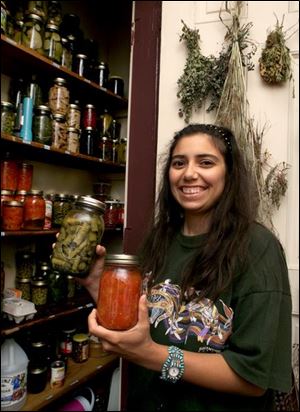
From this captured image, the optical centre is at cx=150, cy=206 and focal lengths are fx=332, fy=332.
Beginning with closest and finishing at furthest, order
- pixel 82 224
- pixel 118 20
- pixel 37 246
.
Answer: pixel 82 224, pixel 118 20, pixel 37 246

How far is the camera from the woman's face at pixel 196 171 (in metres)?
0.40

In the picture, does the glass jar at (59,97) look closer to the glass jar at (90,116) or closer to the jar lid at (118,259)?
the glass jar at (90,116)

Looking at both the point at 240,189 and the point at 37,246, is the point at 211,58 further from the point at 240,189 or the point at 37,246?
the point at 37,246

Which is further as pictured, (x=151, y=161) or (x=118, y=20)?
(x=118, y=20)

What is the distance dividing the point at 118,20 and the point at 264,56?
0.29 meters

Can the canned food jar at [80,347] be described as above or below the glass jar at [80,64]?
below

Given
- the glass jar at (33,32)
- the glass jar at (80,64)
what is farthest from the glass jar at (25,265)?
the glass jar at (33,32)

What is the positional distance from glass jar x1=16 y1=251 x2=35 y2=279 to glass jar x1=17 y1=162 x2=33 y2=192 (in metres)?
0.20

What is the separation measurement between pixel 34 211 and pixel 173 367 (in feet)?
2.02

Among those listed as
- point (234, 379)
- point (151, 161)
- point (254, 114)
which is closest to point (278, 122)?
point (254, 114)

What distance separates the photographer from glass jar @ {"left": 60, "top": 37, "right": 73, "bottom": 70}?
3.14 ft

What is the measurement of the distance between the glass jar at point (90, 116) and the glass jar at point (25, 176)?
0.25 meters

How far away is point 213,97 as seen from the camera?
0.42 m

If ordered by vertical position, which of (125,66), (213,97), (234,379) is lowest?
(234,379)
